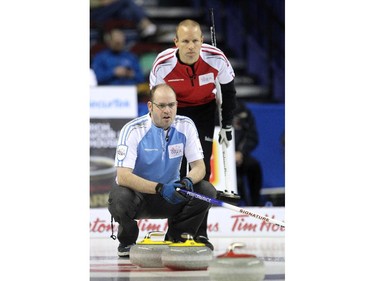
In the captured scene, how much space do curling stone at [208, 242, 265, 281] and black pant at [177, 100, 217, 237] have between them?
1050 mm

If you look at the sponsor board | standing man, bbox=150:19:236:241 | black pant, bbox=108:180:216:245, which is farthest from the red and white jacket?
the sponsor board

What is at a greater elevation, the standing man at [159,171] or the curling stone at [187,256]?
the standing man at [159,171]

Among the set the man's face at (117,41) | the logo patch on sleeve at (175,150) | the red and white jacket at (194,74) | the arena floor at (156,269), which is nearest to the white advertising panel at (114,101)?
the man's face at (117,41)

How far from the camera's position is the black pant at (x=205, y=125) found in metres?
6.92

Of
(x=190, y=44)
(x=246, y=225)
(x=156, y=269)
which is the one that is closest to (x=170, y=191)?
(x=156, y=269)

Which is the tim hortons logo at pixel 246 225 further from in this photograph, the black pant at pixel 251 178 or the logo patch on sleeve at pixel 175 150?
the logo patch on sleeve at pixel 175 150

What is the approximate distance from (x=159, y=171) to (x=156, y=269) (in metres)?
0.61

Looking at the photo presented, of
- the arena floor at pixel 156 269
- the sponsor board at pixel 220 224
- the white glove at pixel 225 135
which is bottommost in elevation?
the arena floor at pixel 156 269

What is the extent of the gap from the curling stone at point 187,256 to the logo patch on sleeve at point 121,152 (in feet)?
2.08

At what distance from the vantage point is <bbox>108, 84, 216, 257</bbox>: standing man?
684 cm
